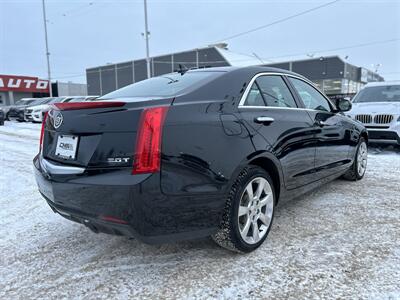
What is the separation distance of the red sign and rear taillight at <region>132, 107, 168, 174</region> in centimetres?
4129

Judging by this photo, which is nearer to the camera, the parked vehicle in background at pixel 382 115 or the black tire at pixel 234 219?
the black tire at pixel 234 219

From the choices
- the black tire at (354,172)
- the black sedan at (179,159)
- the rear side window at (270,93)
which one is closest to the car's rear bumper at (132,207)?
the black sedan at (179,159)

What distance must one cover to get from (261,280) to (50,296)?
4.93 feet

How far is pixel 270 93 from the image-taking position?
3383mm

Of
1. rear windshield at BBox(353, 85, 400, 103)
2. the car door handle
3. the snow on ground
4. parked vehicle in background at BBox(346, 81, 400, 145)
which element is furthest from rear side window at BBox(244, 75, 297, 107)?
rear windshield at BBox(353, 85, 400, 103)

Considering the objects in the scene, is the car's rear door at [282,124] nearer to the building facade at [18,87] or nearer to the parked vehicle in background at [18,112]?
the parked vehicle in background at [18,112]

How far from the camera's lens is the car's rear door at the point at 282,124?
303cm

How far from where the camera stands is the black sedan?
7.49ft

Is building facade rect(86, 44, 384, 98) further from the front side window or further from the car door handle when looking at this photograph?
the car door handle

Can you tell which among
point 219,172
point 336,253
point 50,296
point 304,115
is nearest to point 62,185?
point 50,296

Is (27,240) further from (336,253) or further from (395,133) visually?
(395,133)

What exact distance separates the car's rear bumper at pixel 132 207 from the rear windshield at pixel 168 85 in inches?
32.9

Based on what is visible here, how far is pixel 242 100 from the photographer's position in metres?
2.95

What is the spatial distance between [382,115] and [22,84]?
131ft
